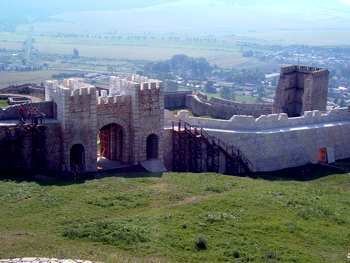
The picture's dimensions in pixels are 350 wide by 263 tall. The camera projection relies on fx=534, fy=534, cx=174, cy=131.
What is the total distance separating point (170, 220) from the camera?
2125 cm

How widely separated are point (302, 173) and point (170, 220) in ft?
50.4

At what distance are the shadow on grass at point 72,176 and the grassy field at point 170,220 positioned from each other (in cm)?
11

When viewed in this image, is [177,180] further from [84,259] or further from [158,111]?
[84,259]

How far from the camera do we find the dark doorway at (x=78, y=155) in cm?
2869

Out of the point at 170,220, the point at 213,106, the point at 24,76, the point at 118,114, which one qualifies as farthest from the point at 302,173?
the point at 24,76

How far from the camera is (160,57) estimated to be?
18712cm

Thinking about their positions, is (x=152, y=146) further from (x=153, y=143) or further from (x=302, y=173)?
(x=302, y=173)

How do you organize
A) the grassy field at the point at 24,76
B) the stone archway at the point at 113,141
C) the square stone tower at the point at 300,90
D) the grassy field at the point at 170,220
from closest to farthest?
the grassy field at the point at 170,220 < the stone archway at the point at 113,141 < the square stone tower at the point at 300,90 < the grassy field at the point at 24,76

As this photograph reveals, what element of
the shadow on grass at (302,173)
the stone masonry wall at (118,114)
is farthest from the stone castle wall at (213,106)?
the stone masonry wall at (118,114)

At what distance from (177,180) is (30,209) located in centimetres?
846

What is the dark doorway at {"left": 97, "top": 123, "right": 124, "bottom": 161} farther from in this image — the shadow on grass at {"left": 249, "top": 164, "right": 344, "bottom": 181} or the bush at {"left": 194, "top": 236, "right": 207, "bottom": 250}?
the bush at {"left": 194, "top": 236, "right": 207, "bottom": 250}

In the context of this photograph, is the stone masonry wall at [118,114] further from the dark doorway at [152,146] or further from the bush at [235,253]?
the bush at [235,253]

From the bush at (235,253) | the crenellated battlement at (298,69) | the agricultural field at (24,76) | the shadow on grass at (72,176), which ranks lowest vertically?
the agricultural field at (24,76)

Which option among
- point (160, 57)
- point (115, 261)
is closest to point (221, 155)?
point (115, 261)
